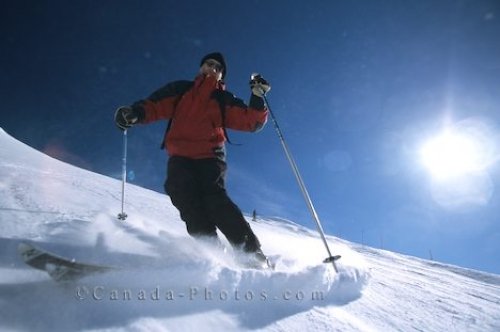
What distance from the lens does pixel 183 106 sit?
3.69 m

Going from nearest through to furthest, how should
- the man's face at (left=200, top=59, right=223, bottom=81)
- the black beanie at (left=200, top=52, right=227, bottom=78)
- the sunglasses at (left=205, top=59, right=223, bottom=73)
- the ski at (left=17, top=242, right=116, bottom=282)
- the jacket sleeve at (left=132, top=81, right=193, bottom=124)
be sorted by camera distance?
the ski at (left=17, top=242, right=116, bottom=282)
the jacket sleeve at (left=132, top=81, right=193, bottom=124)
the man's face at (left=200, top=59, right=223, bottom=81)
the sunglasses at (left=205, top=59, right=223, bottom=73)
the black beanie at (left=200, top=52, right=227, bottom=78)

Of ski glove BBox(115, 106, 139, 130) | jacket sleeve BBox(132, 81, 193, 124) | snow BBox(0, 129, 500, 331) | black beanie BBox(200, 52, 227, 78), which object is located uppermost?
black beanie BBox(200, 52, 227, 78)

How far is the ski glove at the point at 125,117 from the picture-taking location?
3586 mm

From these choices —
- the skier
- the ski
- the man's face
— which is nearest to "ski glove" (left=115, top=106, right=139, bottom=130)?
the skier

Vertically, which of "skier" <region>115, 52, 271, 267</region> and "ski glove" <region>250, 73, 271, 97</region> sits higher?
"ski glove" <region>250, 73, 271, 97</region>

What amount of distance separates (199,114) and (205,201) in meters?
0.97

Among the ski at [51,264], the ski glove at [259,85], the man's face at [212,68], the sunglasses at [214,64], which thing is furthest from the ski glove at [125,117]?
the ski at [51,264]

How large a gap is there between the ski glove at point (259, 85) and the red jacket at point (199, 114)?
68 millimetres

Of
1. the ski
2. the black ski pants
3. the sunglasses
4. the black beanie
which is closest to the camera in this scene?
the ski

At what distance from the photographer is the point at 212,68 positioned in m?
4.07

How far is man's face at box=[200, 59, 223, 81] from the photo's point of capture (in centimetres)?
400

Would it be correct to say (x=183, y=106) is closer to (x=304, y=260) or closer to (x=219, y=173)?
(x=219, y=173)

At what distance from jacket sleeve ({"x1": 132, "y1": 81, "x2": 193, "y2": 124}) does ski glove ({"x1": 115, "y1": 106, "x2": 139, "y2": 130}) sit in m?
0.05

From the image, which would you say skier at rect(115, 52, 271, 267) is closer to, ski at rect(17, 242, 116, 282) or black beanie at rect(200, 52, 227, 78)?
black beanie at rect(200, 52, 227, 78)
